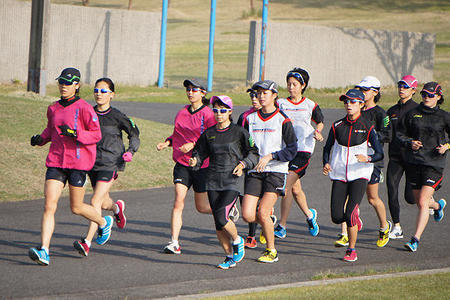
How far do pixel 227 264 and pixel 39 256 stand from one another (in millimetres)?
2034

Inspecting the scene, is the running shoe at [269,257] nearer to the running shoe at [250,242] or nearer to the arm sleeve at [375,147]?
the running shoe at [250,242]

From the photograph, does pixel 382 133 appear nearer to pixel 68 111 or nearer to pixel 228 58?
pixel 68 111

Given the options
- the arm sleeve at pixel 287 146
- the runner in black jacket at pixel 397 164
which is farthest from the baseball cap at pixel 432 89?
→ the arm sleeve at pixel 287 146

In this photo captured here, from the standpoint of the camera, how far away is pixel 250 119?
8.88 m

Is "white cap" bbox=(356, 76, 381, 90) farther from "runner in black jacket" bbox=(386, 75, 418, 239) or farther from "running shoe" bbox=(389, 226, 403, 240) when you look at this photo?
"running shoe" bbox=(389, 226, 403, 240)

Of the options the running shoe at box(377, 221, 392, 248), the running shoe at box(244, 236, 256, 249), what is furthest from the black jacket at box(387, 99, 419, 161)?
the running shoe at box(244, 236, 256, 249)

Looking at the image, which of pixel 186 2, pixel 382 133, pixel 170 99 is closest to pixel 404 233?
pixel 382 133

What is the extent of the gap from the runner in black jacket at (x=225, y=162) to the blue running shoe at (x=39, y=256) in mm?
1857

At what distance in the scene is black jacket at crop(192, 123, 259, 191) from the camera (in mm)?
8273

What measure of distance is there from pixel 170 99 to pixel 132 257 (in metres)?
22.2

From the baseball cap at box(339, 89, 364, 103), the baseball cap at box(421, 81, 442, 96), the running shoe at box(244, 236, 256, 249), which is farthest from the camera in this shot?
the baseball cap at box(421, 81, 442, 96)

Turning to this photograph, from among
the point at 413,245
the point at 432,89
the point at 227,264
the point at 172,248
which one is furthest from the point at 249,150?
the point at 432,89

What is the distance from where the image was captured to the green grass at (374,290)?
6.88 meters

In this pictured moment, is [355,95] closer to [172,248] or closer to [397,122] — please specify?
[397,122]
